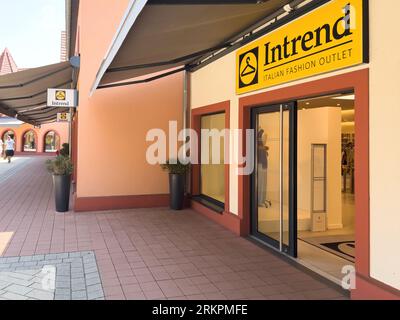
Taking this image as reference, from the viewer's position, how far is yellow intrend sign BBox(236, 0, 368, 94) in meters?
3.80

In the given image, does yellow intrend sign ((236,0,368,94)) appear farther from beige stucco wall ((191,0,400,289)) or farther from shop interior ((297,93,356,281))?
shop interior ((297,93,356,281))

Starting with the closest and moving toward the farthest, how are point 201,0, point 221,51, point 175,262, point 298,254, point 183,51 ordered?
point 201,0
point 175,262
point 298,254
point 183,51
point 221,51

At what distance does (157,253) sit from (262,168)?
2212mm

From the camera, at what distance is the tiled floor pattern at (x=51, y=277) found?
13.1ft

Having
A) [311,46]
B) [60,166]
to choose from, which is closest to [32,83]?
[60,166]

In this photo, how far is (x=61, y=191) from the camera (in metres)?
8.68

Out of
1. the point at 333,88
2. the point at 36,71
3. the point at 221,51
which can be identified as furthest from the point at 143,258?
the point at 36,71

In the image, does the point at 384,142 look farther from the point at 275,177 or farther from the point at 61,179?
the point at 61,179

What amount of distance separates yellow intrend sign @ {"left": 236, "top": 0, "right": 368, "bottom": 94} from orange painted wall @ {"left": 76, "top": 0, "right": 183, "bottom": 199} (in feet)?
12.5

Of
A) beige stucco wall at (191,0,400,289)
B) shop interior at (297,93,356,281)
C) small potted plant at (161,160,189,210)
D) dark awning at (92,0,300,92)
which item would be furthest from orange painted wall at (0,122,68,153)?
beige stucco wall at (191,0,400,289)

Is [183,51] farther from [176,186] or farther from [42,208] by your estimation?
[42,208]

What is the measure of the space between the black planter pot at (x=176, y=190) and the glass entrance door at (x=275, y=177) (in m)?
2.84

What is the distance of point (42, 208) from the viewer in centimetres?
916

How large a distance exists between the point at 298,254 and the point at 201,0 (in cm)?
372
